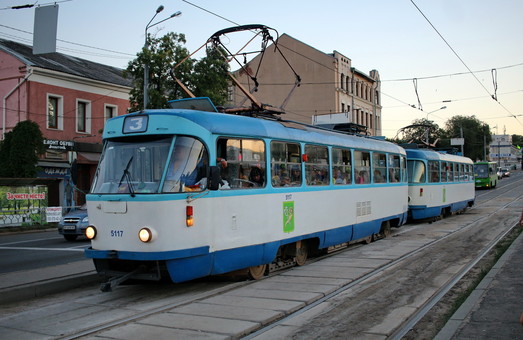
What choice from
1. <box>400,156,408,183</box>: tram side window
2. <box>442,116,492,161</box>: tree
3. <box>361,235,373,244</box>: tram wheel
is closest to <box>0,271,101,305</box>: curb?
<box>361,235,373,244</box>: tram wheel

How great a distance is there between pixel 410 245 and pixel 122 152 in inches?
351

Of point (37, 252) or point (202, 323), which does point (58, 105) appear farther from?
point (202, 323)

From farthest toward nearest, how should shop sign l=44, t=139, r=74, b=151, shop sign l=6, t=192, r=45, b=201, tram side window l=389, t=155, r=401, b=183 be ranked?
shop sign l=44, t=139, r=74, b=151 → shop sign l=6, t=192, r=45, b=201 → tram side window l=389, t=155, r=401, b=183

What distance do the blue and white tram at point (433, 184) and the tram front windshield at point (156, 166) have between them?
14698 mm

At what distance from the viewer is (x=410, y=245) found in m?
14.2

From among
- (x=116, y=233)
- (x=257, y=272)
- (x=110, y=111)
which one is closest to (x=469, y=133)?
(x=110, y=111)

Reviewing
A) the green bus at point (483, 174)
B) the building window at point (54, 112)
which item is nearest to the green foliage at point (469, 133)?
the green bus at point (483, 174)

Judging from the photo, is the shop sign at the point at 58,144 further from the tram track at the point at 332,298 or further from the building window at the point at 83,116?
the tram track at the point at 332,298

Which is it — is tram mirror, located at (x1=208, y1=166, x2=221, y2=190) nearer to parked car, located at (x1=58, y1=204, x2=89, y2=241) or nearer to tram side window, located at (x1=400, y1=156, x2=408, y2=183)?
tram side window, located at (x1=400, y1=156, x2=408, y2=183)

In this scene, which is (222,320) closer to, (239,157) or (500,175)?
(239,157)

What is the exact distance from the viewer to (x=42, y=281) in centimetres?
901

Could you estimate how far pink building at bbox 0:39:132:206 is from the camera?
30391 mm

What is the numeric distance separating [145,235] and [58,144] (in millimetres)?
26163

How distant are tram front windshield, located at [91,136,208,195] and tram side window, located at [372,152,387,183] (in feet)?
25.8
